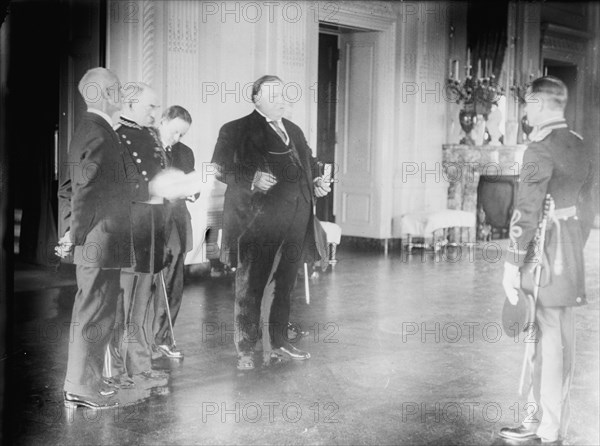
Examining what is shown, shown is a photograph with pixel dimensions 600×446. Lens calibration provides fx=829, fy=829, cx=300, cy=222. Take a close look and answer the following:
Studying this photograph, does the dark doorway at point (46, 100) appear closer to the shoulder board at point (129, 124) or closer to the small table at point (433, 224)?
the shoulder board at point (129, 124)

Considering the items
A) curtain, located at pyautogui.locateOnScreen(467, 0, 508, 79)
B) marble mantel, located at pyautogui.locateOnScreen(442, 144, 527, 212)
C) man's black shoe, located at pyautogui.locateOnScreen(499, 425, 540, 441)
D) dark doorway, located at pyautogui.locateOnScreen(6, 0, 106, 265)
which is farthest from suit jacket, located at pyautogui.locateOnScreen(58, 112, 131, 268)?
curtain, located at pyautogui.locateOnScreen(467, 0, 508, 79)

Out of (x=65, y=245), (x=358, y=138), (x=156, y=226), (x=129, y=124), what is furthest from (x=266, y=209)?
(x=358, y=138)

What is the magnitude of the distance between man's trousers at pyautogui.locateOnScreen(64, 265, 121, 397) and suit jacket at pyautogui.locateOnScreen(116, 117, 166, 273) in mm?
239

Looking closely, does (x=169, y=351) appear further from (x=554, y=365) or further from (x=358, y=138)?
(x=358, y=138)

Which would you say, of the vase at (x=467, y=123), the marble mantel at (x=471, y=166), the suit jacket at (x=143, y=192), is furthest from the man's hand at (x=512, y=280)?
the vase at (x=467, y=123)

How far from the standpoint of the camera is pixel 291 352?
4.58m

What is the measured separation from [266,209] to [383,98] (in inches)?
168

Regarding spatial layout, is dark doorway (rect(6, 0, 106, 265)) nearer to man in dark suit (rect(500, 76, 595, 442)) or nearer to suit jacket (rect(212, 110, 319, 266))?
suit jacket (rect(212, 110, 319, 266))

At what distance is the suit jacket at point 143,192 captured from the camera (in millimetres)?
3820

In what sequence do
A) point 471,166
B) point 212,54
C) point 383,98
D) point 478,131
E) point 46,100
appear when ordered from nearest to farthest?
1. point 212,54
2. point 46,100
3. point 383,98
4. point 471,166
5. point 478,131

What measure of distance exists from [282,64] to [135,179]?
2.13 m

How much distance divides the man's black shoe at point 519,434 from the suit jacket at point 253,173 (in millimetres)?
1504

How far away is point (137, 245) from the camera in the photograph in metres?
3.90

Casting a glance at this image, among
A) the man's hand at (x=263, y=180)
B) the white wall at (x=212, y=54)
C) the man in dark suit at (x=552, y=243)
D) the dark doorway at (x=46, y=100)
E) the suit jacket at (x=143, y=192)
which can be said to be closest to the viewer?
the man in dark suit at (x=552, y=243)
